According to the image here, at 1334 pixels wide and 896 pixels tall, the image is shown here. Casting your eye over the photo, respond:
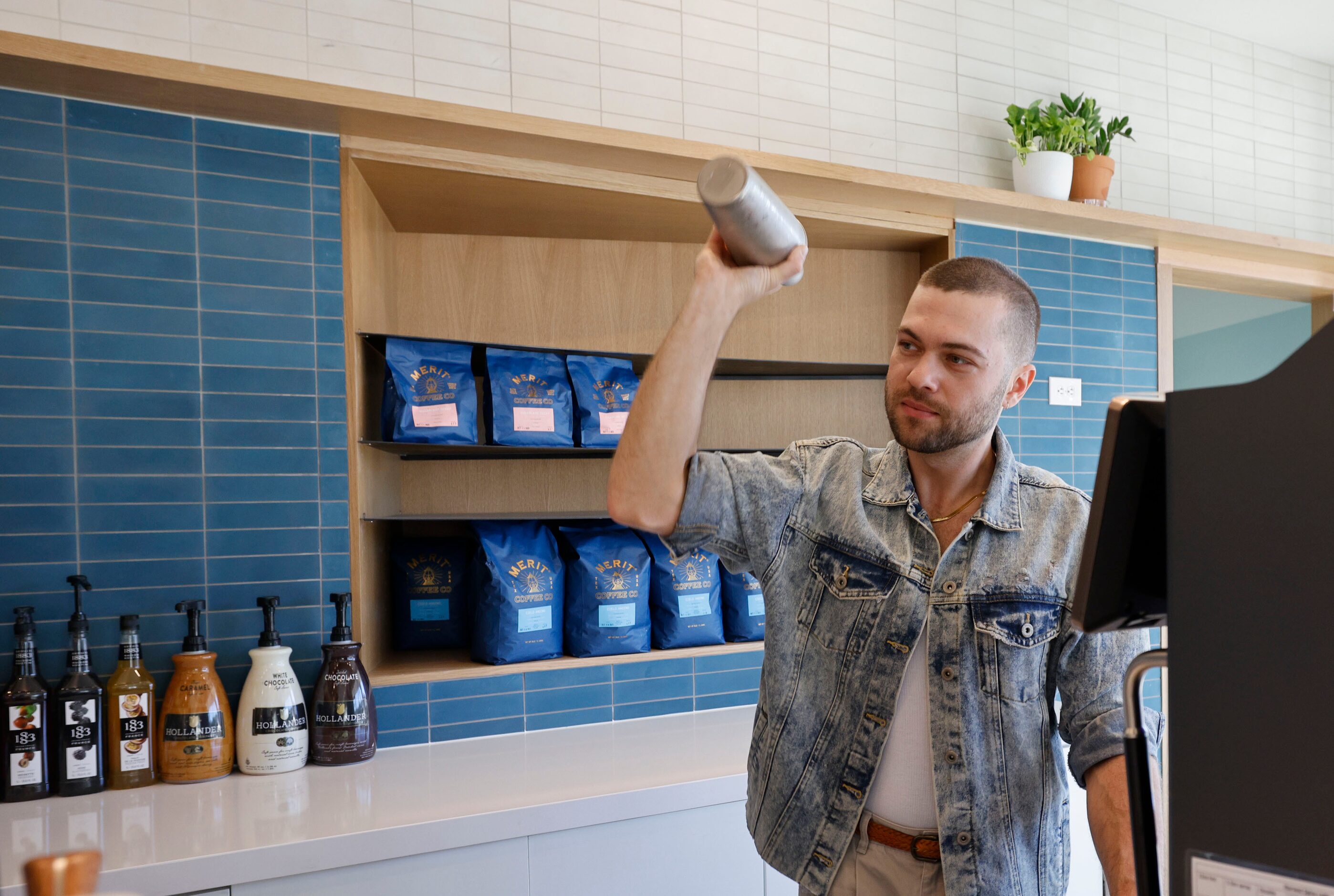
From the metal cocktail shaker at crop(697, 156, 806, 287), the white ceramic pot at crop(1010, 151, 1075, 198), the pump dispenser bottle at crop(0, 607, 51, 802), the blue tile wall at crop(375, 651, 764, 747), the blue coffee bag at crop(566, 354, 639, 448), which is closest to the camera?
the metal cocktail shaker at crop(697, 156, 806, 287)

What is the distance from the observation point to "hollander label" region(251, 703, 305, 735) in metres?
1.80

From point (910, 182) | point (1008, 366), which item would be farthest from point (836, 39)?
point (1008, 366)

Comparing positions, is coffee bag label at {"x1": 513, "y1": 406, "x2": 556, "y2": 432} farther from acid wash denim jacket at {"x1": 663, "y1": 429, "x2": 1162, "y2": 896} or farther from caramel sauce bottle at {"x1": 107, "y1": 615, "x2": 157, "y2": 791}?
acid wash denim jacket at {"x1": 663, "y1": 429, "x2": 1162, "y2": 896}

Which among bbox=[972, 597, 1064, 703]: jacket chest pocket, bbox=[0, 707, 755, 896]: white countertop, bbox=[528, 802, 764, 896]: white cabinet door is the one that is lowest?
bbox=[528, 802, 764, 896]: white cabinet door

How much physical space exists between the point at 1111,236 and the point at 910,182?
0.99 m

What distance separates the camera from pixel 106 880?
1.35 meters

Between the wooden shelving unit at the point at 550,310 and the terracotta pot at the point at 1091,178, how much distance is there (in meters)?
0.58

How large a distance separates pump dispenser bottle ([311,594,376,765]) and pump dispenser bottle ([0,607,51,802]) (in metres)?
0.49

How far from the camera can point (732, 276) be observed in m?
0.99

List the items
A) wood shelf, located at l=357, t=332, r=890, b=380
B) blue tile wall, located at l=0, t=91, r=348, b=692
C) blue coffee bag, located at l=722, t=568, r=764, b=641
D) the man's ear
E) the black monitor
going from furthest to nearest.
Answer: blue coffee bag, located at l=722, t=568, r=764, b=641
wood shelf, located at l=357, t=332, r=890, b=380
blue tile wall, located at l=0, t=91, r=348, b=692
the man's ear
the black monitor

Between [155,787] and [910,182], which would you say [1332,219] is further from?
[155,787]

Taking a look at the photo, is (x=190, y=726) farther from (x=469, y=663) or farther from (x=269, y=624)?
(x=469, y=663)

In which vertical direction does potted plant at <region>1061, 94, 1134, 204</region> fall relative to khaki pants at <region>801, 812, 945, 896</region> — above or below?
above

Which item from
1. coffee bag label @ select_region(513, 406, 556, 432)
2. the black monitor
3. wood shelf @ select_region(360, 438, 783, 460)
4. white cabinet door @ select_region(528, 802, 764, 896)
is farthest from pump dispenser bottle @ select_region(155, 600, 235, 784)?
the black monitor
